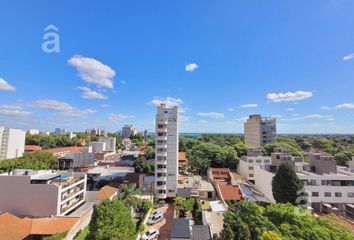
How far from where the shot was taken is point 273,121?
70.1m

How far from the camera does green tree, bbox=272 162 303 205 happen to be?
85.3 feet

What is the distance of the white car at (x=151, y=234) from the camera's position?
67.5ft

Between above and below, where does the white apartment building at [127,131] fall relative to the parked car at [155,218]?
above

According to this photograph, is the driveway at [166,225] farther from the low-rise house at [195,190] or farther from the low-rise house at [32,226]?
the low-rise house at [32,226]

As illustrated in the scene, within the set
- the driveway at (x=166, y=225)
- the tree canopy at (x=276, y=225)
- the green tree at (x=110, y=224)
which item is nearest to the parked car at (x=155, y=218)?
the driveway at (x=166, y=225)

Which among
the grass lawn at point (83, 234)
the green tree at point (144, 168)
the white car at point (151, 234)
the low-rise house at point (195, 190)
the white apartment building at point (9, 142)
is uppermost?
the white apartment building at point (9, 142)

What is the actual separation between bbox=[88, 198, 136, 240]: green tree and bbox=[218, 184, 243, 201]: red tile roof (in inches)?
626

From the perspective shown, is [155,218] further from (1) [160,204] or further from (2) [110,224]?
(2) [110,224]

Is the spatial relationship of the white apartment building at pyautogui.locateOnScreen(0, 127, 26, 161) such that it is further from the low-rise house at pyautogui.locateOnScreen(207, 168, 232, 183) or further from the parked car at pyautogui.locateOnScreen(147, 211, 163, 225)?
the low-rise house at pyautogui.locateOnScreen(207, 168, 232, 183)

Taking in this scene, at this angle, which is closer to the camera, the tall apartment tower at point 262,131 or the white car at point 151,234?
the white car at point 151,234

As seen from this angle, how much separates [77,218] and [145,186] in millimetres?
12889

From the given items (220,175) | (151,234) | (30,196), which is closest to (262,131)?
(220,175)

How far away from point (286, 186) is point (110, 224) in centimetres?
2210

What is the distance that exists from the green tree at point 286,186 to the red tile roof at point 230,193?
203 inches
